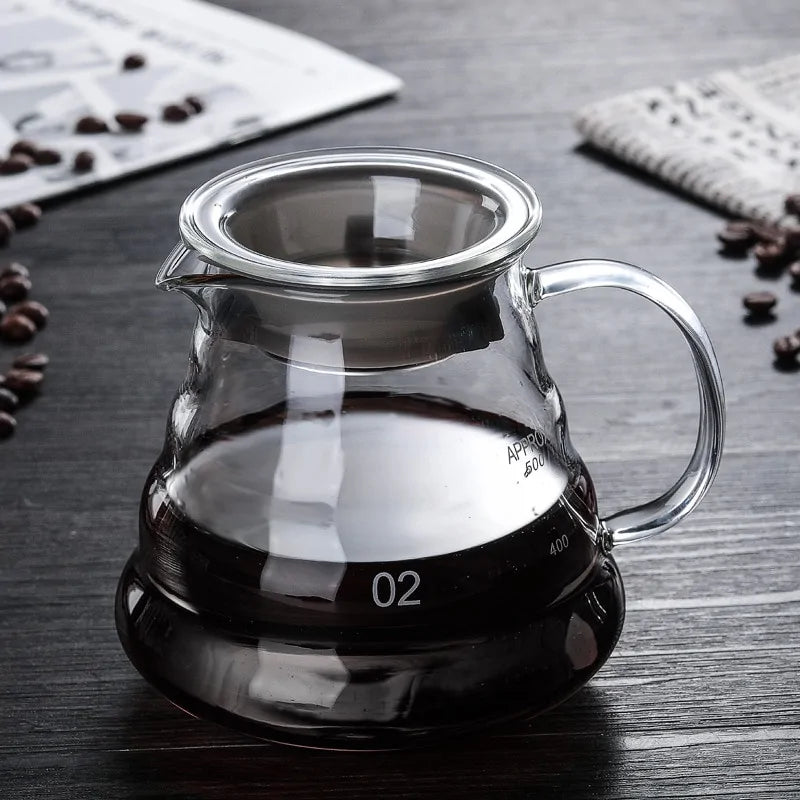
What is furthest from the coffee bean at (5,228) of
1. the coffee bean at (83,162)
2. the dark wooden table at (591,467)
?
the coffee bean at (83,162)

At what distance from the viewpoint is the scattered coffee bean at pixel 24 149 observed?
1101mm

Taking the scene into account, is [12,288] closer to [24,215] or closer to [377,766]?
[24,215]

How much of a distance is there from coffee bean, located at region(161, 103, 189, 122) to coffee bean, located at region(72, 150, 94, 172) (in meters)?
0.11

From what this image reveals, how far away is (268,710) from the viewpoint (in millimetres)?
441

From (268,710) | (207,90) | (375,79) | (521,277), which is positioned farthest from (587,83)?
(268,710)

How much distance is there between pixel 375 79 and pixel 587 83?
8.2 inches

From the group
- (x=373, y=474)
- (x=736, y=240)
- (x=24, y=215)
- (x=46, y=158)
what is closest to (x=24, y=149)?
(x=46, y=158)

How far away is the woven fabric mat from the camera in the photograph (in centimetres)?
103

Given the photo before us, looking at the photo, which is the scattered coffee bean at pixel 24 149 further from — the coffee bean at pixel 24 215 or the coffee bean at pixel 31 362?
the coffee bean at pixel 31 362

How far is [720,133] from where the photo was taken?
44.7 inches

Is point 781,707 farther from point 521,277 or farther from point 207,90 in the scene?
point 207,90

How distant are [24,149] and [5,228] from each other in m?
0.16

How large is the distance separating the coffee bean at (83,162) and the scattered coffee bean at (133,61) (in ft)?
0.81

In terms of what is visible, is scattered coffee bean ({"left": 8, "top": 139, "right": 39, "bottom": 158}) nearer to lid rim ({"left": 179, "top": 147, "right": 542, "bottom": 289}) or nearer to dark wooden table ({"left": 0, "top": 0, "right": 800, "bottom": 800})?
dark wooden table ({"left": 0, "top": 0, "right": 800, "bottom": 800})
